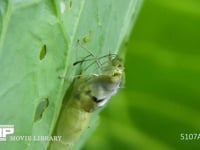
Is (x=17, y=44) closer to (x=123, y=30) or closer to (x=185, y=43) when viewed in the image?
(x=123, y=30)

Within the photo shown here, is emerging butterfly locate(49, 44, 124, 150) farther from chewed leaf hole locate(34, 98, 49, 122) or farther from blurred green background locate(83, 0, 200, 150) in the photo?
blurred green background locate(83, 0, 200, 150)

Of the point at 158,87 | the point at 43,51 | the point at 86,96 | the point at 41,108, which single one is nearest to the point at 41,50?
the point at 43,51

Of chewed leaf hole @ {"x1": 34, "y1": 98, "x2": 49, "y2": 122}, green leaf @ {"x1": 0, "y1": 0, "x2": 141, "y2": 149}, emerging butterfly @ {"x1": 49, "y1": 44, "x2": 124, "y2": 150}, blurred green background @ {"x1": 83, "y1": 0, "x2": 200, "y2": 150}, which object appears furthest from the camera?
blurred green background @ {"x1": 83, "y1": 0, "x2": 200, "y2": 150}

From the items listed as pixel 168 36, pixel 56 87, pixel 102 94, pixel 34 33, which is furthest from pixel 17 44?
pixel 168 36

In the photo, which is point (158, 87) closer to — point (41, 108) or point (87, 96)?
point (87, 96)

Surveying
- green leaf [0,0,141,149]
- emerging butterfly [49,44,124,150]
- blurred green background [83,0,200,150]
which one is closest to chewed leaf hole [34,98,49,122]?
green leaf [0,0,141,149]

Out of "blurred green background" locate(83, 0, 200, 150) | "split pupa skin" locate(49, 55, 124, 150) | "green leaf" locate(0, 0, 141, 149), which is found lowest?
"blurred green background" locate(83, 0, 200, 150)
